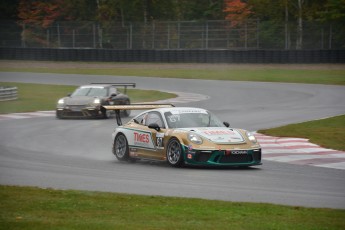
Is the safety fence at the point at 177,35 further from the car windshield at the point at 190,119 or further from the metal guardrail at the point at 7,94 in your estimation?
the car windshield at the point at 190,119

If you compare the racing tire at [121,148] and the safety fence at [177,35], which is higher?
the safety fence at [177,35]

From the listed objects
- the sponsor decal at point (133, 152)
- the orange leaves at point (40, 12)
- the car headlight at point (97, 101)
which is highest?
the orange leaves at point (40, 12)

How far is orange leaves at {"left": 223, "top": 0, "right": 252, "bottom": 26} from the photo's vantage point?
2485 inches

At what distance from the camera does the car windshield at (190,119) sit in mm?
15766

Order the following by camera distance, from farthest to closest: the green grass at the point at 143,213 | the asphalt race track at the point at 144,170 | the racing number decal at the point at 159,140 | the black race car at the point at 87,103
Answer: the black race car at the point at 87,103 → the racing number decal at the point at 159,140 → the asphalt race track at the point at 144,170 → the green grass at the point at 143,213

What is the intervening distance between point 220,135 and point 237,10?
49.7 metres

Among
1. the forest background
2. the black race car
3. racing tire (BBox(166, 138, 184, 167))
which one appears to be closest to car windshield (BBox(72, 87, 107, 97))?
the black race car

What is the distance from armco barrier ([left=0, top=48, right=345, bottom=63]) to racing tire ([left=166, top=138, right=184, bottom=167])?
37.8 m

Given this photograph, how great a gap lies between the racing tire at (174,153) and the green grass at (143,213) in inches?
167

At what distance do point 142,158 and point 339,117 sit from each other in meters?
11.1

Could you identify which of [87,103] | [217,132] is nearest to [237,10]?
[87,103]

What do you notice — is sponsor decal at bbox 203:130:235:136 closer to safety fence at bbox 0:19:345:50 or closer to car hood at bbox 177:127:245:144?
car hood at bbox 177:127:245:144

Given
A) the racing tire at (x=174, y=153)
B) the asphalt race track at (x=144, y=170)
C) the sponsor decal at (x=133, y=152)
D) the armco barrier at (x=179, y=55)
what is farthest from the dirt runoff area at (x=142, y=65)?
the racing tire at (x=174, y=153)

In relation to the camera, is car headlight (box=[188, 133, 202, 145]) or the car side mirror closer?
car headlight (box=[188, 133, 202, 145])
